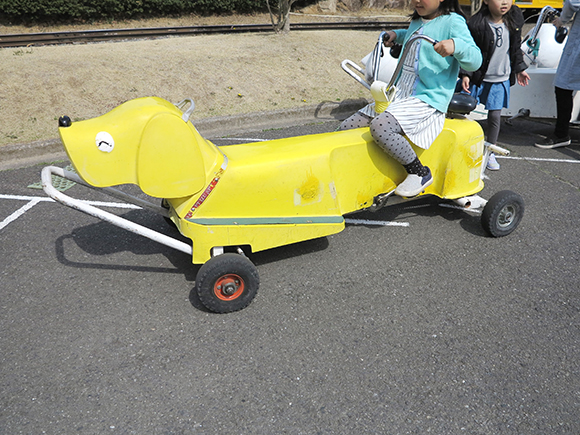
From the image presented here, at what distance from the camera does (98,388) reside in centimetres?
255

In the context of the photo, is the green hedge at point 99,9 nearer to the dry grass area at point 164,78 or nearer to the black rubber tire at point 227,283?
the dry grass area at point 164,78

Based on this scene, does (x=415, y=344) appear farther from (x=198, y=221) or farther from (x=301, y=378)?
(x=198, y=221)

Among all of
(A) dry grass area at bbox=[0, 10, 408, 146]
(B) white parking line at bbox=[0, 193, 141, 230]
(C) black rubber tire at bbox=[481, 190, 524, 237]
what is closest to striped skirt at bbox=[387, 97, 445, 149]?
(C) black rubber tire at bbox=[481, 190, 524, 237]

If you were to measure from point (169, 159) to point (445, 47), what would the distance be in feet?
6.25

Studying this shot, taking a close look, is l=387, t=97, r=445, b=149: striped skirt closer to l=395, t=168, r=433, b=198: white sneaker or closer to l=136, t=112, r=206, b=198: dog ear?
l=395, t=168, r=433, b=198: white sneaker

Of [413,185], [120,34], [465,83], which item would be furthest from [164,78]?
[413,185]

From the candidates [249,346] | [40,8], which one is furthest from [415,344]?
[40,8]

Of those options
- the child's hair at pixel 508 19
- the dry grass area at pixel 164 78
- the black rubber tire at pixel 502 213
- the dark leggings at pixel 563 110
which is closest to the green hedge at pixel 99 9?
the dry grass area at pixel 164 78

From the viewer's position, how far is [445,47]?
312cm

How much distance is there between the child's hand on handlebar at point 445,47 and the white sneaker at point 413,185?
882 millimetres

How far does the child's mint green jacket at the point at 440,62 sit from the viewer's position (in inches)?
131

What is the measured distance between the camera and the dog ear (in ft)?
9.09

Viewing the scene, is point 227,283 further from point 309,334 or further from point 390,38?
point 390,38

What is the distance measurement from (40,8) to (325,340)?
812 inches
